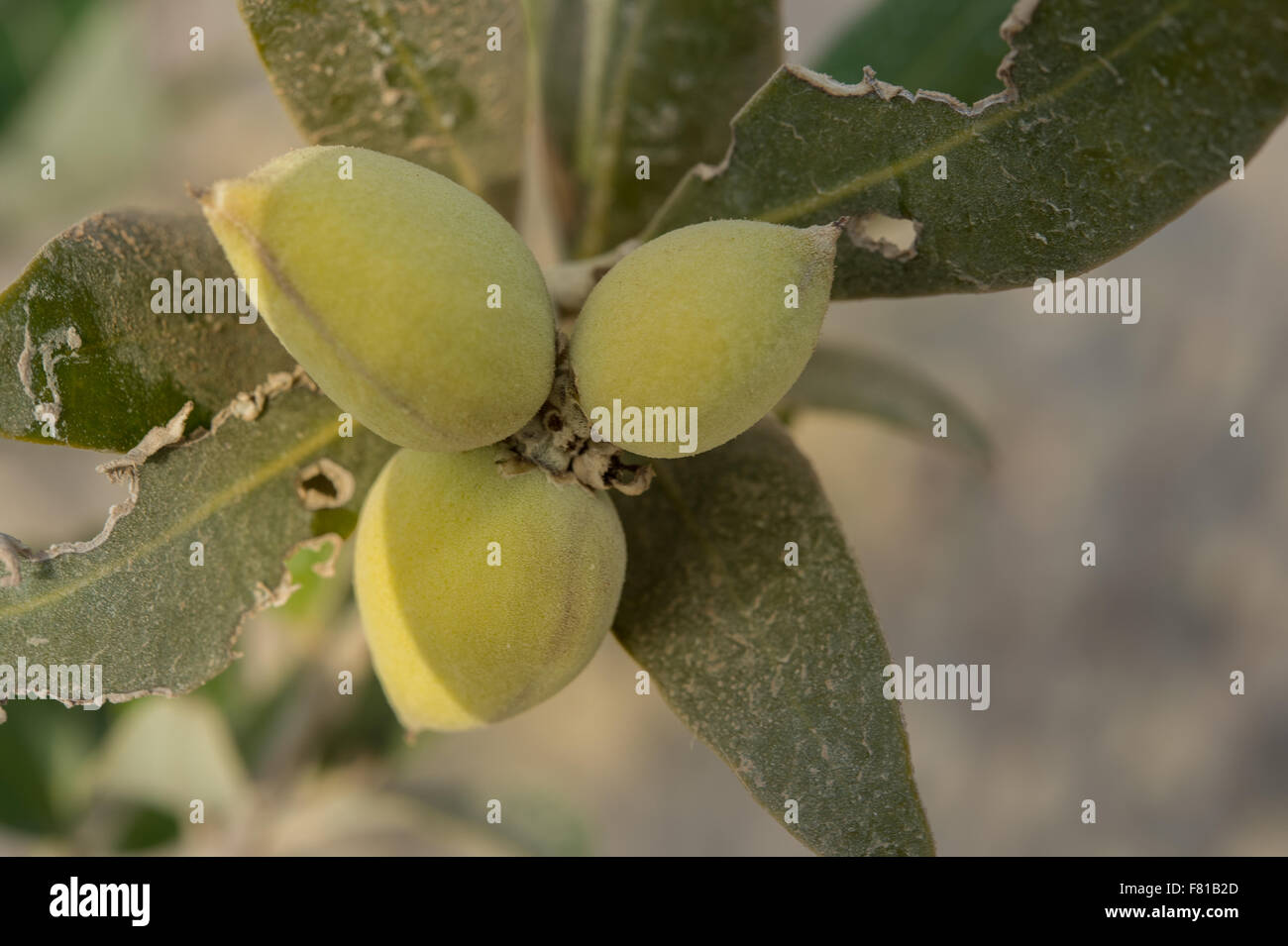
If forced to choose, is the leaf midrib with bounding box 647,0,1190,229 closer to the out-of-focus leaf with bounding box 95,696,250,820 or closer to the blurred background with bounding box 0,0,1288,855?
the blurred background with bounding box 0,0,1288,855

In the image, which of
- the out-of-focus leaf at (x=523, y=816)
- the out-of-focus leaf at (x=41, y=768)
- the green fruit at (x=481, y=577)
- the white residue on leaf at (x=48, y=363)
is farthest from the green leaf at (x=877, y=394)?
the out-of-focus leaf at (x=41, y=768)

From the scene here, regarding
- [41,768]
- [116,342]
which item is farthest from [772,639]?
[41,768]

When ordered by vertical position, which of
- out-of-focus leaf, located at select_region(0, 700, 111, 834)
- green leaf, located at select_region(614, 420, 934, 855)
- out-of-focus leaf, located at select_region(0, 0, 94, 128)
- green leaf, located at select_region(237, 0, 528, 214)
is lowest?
out-of-focus leaf, located at select_region(0, 700, 111, 834)

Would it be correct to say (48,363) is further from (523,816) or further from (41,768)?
(523,816)

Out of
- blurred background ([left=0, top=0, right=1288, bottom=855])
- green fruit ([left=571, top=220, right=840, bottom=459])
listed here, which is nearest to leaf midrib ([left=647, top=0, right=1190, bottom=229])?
green fruit ([left=571, top=220, right=840, bottom=459])

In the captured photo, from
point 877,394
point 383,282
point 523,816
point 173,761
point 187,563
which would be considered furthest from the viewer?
point 523,816
